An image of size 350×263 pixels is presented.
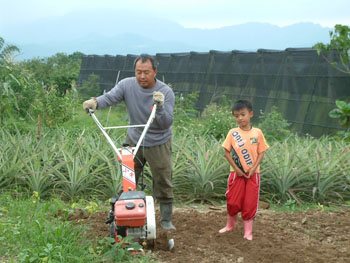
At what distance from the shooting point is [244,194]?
4.93 m

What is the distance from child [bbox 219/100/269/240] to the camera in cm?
485

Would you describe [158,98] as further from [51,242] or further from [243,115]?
[51,242]

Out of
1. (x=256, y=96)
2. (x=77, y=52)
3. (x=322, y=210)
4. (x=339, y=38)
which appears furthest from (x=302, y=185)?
(x=77, y=52)

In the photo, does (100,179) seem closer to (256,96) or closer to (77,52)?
(256,96)

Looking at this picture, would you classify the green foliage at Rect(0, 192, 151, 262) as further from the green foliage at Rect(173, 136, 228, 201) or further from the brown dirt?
the green foliage at Rect(173, 136, 228, 201)

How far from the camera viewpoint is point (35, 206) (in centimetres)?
552

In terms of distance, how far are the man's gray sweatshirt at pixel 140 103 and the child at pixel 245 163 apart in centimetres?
60

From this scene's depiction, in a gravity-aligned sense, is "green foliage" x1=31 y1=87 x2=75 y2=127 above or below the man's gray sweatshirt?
below

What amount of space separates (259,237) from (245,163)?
0.73 meters

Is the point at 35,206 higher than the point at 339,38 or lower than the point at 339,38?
lower

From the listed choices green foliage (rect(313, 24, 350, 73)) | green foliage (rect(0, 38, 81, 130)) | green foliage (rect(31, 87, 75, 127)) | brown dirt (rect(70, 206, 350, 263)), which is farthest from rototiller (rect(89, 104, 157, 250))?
green foliage (rect(313, 24, 350, 73))

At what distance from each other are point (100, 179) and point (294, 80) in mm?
8833

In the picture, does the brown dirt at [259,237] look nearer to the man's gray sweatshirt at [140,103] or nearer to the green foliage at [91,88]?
the man's gray sweatshirt at [140,103]

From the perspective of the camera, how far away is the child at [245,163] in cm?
485
